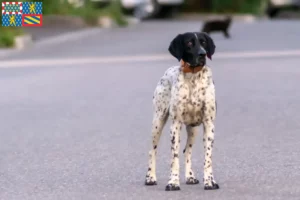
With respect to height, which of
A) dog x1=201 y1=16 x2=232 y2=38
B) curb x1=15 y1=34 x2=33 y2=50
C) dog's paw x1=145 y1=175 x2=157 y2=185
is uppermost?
dog's paw x1=145 y1=175 x2=157 y2=185

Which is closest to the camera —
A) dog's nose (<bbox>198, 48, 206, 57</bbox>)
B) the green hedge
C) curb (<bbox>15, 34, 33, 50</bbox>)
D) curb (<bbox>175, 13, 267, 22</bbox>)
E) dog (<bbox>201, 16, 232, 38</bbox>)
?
dog's nose (<bbox>198, 48, 206, 57</bbox>)

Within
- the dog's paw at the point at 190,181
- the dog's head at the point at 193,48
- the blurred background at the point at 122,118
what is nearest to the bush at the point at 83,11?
the blurred background at the point at 122,118

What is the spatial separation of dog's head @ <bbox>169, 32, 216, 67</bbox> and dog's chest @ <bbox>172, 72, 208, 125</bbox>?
0.11 meters

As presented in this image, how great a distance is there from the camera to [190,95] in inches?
300

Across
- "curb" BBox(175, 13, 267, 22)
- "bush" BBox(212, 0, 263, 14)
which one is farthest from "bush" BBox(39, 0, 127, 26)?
"bush" BBox(212, 0, 263, 14)

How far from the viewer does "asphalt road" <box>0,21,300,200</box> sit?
7984 millimetres

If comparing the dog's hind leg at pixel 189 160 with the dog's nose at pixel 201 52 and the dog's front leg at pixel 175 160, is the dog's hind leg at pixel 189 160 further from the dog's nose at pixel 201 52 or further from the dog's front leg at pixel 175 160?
the dog's nose at pixel 201 52

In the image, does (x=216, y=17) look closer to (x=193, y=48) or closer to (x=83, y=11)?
(x=83, y=11)

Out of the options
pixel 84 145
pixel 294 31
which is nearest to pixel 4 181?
pixel 84 145

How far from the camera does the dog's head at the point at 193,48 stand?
7535mm

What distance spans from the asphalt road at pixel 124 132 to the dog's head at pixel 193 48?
89 cm

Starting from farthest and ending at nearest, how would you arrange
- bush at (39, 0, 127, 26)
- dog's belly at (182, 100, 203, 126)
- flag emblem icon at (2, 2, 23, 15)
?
bush at (39, 0, 127, 26) → flag emblem icon at (2, 2, 23, 15) → dog's belly at (182, 100, 203, 126)

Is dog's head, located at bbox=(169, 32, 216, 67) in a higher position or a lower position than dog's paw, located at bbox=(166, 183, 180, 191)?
higher

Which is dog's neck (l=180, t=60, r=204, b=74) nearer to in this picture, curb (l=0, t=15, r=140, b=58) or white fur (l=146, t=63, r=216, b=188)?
white fur (l=146, t=63, r=216, b=188)
